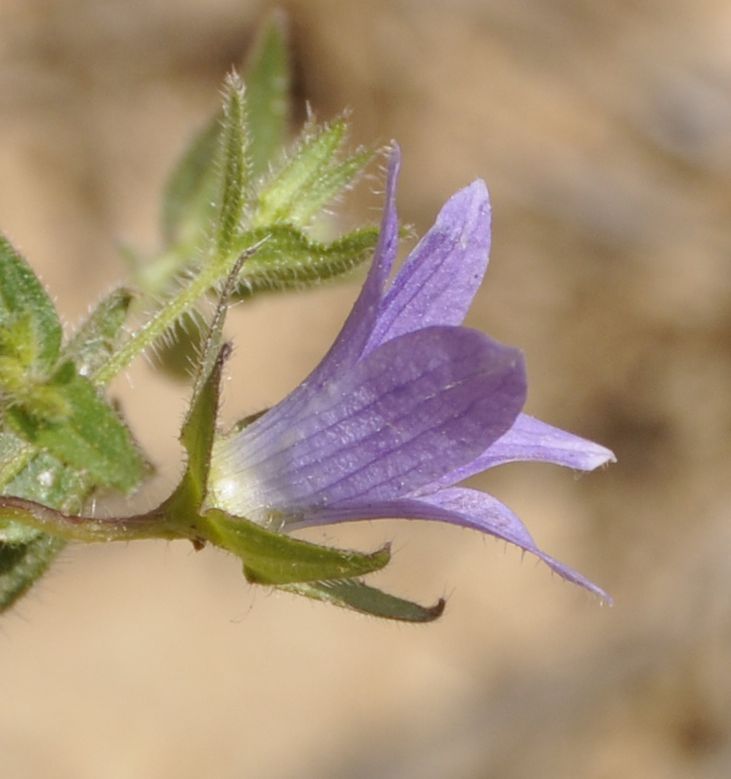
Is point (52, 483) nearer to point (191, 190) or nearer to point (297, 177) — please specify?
point (297, 177)

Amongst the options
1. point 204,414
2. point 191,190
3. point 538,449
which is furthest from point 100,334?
point 191,190

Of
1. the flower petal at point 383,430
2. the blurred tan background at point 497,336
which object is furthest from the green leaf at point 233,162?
the blurred tan background at point 497,336

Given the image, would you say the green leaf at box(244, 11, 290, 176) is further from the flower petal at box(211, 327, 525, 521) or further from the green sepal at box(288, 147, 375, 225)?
the flower petal at box(211, 327, 525, 521)

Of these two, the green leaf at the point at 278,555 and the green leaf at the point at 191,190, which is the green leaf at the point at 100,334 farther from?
the green leaf at the point at 191,190

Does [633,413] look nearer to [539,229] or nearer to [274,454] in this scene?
[539,229]

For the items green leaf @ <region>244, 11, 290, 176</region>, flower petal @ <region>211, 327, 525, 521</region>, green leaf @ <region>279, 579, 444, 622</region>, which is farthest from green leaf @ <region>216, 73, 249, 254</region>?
green leaf @ <region>244, 11, 290, 176</region>

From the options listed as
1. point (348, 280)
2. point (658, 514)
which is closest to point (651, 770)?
point (658, 514)
